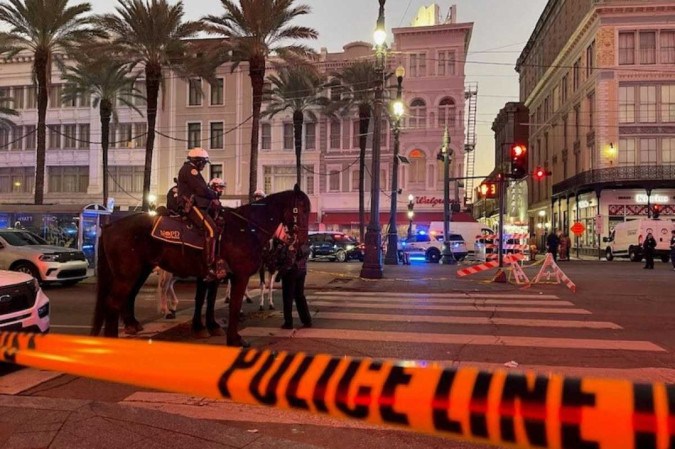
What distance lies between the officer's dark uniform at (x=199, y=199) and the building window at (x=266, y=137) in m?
42.5

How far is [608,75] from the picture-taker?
144 ft

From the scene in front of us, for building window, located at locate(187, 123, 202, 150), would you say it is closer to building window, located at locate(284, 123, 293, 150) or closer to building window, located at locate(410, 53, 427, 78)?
building window, located at locate(284, 123, 293, 150)

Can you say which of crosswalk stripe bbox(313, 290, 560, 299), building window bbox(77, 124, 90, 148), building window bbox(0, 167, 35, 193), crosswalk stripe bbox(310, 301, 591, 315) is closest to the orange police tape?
crosswalk stripe bbox(310, 301, 591, 315)

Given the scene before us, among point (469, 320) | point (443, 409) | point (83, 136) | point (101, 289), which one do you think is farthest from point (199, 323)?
point (83, 136)

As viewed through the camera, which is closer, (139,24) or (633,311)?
(633,311)

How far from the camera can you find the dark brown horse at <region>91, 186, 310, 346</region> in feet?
24.5

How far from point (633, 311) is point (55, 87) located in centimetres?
5218

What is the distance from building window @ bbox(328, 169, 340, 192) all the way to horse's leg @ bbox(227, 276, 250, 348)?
42808 mm

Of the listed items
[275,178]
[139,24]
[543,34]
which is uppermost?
[543,34]

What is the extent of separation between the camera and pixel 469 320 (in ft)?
33.0

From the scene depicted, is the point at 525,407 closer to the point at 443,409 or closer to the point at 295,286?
the point at 443,409

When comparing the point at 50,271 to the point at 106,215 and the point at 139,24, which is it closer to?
the point at 106,215

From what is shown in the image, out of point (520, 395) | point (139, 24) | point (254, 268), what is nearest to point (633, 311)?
point (254, 268)

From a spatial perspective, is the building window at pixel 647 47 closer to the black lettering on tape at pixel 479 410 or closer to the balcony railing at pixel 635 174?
the balcony railing at pixel 635 174
